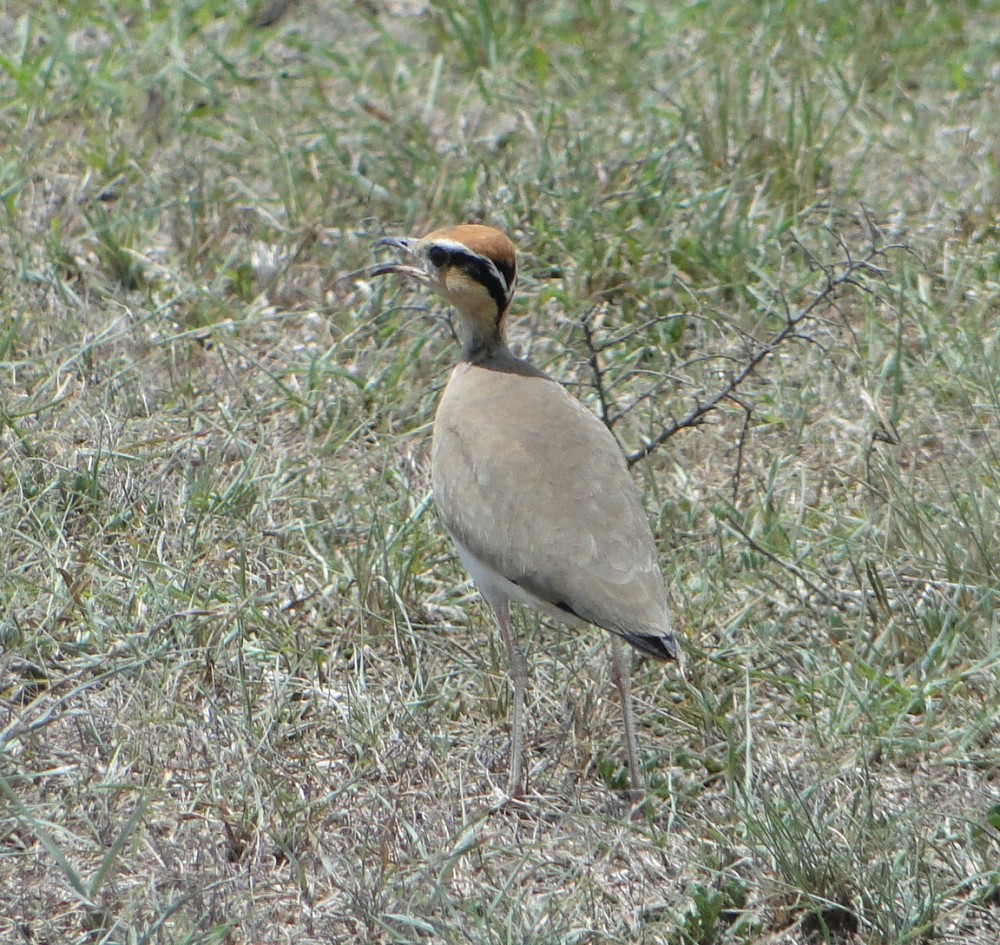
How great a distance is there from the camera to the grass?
14.3 ft

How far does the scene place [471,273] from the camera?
17.5 ft

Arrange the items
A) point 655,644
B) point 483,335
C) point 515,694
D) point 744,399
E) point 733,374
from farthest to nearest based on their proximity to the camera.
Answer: point 744,399, point 733,374, point 483,335, point 515,694, point 655,644

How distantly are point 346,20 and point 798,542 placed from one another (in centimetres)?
428

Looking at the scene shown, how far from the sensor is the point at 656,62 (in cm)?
795

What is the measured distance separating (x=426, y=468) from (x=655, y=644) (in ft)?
6.29

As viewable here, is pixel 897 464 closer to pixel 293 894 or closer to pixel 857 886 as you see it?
pixel 857 886

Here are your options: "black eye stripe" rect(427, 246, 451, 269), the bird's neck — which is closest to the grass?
the bird's neck

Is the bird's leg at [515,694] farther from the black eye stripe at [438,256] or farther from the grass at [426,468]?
the black eye stripe at [438,256]

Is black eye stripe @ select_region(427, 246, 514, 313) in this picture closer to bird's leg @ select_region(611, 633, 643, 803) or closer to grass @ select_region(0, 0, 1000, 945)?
grass @ select_region(0, 0, 1000, 945)

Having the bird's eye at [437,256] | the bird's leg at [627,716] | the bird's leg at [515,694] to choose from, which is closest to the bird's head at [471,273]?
the bird's eye at [437,256]

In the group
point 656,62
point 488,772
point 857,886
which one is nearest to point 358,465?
point 488,772

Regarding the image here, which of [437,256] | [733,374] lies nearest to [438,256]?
[437,256]

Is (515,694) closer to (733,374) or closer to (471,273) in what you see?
(471,273)

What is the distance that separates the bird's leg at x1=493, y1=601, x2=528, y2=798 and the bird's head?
112 centimetres
